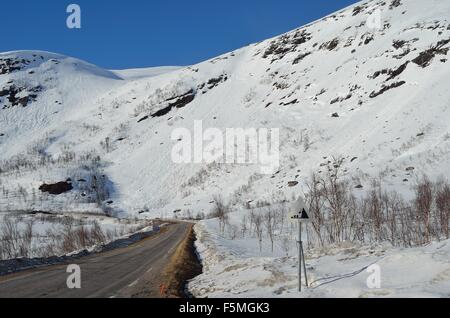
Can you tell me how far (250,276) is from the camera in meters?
15.4

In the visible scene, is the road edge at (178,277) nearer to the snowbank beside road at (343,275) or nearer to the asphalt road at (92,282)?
the asphalt road at (92,282)

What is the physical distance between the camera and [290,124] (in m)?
120

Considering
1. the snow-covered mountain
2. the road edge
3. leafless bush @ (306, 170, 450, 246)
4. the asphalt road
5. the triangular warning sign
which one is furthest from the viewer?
the snow-covered mountain

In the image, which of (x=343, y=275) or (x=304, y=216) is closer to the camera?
(x=304, y=216)

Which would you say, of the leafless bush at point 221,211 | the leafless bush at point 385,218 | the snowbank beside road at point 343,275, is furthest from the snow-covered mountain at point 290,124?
the snowbank beside road at point 343,275

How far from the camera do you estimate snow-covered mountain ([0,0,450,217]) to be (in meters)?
78.2

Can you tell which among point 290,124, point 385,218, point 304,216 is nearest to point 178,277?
point 304,216

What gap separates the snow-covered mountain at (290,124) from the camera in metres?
78.2

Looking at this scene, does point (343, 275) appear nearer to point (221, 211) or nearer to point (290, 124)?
point (221, 211)

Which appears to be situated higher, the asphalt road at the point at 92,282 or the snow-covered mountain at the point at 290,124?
the snow-covered mountain at the point at 290,124

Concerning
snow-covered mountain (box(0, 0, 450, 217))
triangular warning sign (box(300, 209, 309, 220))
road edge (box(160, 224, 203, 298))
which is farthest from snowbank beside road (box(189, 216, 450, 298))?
snow-covered mountain (box(0, 0, 450, 217))

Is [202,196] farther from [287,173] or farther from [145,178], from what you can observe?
[145,178]

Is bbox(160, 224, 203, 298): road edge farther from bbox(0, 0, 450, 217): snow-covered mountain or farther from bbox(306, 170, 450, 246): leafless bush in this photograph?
bbox(0, 0, 450, 217): snow-covered mountain
